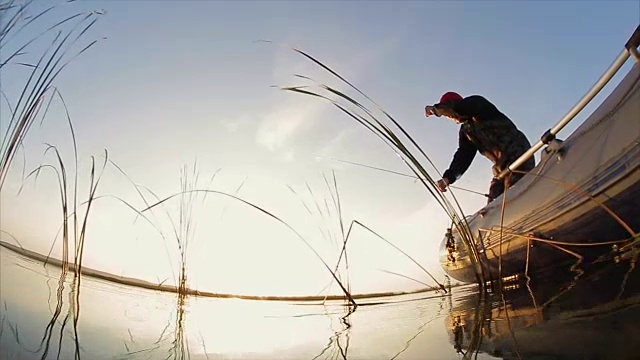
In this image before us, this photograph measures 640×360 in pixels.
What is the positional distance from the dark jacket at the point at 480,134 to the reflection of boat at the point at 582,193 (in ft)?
2.74

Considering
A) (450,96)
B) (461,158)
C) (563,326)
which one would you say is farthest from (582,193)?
(450,96)

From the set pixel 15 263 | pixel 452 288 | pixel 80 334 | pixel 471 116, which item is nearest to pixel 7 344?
pixel 80 334

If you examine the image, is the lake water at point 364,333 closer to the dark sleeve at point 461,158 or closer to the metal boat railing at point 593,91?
the metal boat railing at point 593,91

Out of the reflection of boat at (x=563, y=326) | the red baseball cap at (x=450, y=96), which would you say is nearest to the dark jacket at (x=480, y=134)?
the red baseball cap at (x=450, y=96)

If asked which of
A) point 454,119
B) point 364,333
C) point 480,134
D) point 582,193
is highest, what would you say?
point 454,119

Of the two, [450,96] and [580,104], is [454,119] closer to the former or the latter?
[450,96]

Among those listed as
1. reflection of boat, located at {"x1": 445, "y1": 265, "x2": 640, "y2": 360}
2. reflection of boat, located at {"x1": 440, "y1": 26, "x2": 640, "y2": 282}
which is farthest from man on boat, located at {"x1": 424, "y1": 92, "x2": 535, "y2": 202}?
reflection of boat, located at {"x1": 445, "y1": 265, "x2": 640, "y2": 360}

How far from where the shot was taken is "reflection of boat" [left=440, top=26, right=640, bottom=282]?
125cm

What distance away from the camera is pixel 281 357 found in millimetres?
695

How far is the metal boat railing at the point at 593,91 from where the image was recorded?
1159 millimetres

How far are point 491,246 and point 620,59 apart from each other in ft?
3.13

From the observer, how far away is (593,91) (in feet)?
4.66

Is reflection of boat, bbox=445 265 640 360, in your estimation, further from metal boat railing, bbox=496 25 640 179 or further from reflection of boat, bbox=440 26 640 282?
metal boat railing, bbox=496 25 640 179

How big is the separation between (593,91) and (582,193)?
1.08 ft
